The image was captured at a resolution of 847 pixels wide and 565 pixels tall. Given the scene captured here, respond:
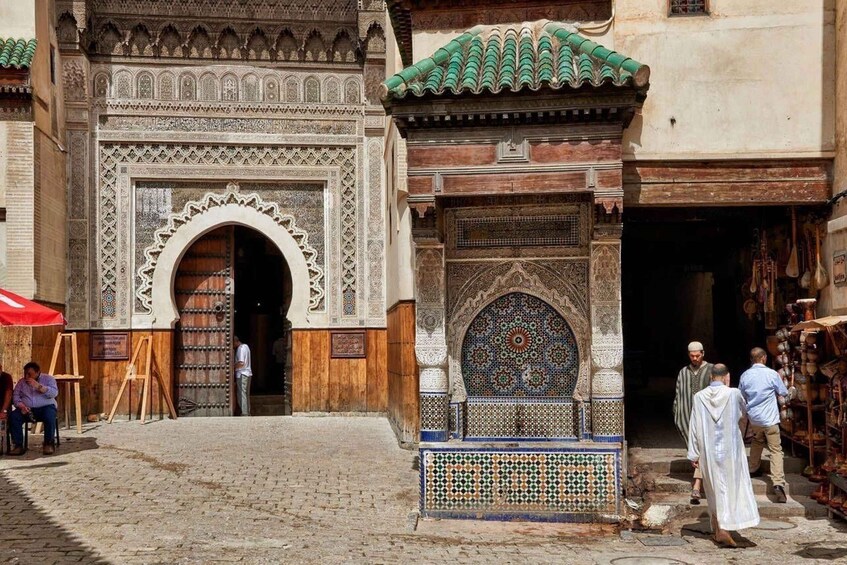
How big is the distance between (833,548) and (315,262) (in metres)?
8.68

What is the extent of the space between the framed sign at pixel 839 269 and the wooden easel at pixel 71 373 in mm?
8035

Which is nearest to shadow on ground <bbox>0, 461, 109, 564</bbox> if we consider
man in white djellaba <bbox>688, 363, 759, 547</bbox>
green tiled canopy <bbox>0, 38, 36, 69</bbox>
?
man in white djellaba <bbox>688, 363, 759, 547</bbox>

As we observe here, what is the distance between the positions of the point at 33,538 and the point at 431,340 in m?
3.18

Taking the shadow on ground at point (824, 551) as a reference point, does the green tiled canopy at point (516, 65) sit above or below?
above

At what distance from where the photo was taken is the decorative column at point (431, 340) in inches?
295

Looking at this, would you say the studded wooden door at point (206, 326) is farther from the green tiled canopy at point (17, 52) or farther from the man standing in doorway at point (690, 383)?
the man standing in doorway at point (690, 383)

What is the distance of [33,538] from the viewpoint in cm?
638

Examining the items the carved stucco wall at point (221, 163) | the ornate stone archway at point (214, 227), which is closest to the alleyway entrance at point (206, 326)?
the ornate stone archway at point (214, 227)

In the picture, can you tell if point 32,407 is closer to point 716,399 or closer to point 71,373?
point 71,373

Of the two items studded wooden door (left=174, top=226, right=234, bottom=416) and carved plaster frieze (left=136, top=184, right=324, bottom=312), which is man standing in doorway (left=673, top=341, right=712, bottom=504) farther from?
studded wooden door (left=174, top=226, right=234, bottom=416)

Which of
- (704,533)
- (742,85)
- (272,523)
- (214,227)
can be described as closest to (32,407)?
(214,227)

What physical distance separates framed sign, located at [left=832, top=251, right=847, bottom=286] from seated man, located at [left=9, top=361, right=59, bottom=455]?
25.2 feet

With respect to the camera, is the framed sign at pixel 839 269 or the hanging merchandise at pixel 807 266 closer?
the framed sign at pixel 839 269

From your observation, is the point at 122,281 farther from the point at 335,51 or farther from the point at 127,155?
the point at 335,51
